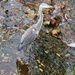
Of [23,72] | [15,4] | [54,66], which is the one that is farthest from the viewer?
[15,4]

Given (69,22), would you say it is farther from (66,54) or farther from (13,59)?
(13,59)

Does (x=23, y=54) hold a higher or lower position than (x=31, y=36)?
lower

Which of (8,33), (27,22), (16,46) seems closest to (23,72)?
(16,46)

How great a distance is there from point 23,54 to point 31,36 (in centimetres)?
61

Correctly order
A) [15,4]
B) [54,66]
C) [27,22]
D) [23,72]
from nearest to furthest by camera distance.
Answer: [23,72]
[54,66]
[27,22]
[15,4]

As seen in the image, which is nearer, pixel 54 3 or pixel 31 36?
pixel 31 36

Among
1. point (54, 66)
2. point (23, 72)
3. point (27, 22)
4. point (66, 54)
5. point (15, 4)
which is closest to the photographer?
point (23, 72)

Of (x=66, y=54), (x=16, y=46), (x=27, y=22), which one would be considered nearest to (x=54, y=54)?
(x=66, y=54)

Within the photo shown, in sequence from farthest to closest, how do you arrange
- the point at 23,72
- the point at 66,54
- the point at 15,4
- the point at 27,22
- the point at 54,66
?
the point at 15,4
the point at 27,22
the point at 66,54
the point at 54,66
the point at 23,72

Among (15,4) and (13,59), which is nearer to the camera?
(13,59)

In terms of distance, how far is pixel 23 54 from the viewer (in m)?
8.38

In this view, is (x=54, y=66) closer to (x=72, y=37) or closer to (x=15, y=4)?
(x=72, y=37)

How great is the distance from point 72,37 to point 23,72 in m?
2.84

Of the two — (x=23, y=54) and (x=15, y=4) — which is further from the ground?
(x=15, y=4)
